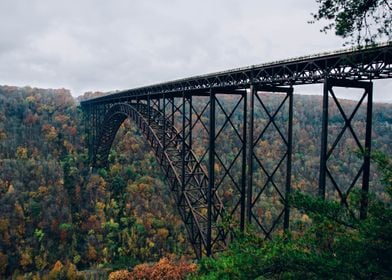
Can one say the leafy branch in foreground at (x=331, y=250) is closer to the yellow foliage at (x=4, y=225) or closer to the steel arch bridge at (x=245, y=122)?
the steel arch bridge at (x=245, y=122)

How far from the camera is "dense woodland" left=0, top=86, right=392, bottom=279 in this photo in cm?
4097

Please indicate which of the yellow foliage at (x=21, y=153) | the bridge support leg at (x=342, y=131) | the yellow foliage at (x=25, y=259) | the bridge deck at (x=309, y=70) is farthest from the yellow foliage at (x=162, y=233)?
the bridge support leg at (x=342, y=131)

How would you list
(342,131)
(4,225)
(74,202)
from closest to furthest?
(342,131) < (4,225) < (74,202)

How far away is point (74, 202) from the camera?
47.9m

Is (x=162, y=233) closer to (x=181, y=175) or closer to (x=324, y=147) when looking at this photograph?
(x=181, y=175)

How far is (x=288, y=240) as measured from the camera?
907 centimetres

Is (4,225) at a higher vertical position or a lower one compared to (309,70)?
lower

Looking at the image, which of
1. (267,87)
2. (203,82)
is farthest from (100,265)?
(267,87)

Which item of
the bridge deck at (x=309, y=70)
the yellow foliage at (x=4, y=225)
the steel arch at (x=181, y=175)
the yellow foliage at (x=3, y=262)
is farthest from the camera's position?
the yellow foliage at (x=4, y=225)

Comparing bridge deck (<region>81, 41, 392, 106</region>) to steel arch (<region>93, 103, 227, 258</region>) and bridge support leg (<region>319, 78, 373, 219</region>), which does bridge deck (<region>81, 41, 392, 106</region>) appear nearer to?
bridge support leg (<region>319, 78, 373, 219</region>)

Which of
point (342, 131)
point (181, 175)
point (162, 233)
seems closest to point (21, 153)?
point (162, 233)

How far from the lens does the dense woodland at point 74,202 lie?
134 feet

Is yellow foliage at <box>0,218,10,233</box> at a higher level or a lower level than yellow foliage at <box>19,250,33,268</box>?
higher

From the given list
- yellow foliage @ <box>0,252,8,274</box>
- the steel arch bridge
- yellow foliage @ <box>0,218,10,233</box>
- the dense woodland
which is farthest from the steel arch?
yellow foliage @ <box>0,252,8,274</box>
